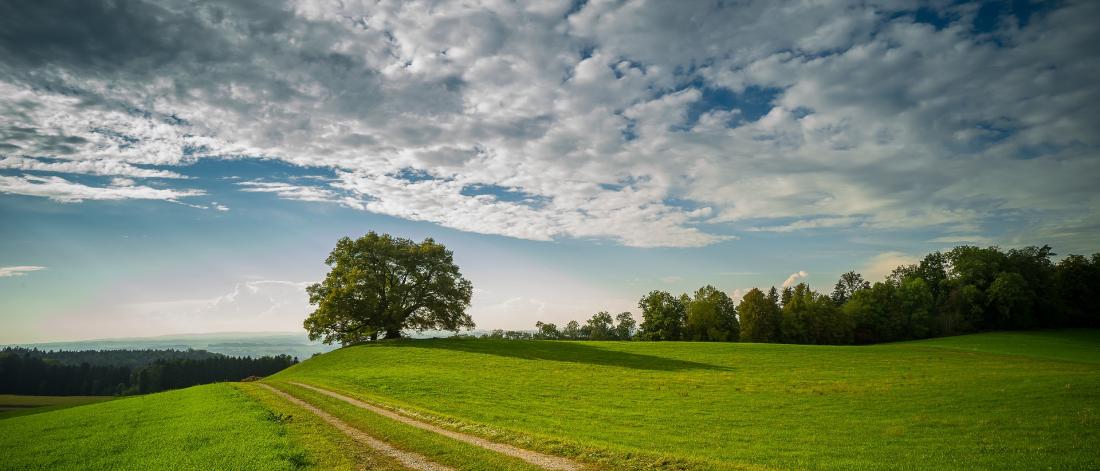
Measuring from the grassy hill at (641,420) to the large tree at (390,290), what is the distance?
20.7 meters

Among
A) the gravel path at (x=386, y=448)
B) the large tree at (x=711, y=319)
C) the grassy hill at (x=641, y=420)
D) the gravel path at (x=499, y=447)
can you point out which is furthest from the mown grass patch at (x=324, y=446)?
the large tree at (x=711, y=319)

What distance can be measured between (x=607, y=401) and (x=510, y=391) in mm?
7539

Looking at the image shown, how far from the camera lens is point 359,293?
201ft

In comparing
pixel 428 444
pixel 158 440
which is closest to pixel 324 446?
pixel 428 444

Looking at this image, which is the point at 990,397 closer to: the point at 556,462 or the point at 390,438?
the point at 556,462

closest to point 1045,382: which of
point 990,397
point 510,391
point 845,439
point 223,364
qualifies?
point 990,397

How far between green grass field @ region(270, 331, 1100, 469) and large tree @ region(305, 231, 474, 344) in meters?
9.25

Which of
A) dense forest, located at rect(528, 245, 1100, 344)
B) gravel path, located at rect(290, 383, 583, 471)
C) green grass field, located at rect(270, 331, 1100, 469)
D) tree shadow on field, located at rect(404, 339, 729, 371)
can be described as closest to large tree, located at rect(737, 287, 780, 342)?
dense forest, located at rect(528, 245, 1100, 344)

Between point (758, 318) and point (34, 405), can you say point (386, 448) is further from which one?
point (34, 405)

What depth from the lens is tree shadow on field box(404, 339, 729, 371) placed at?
44094mm

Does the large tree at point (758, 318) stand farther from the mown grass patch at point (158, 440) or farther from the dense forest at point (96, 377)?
the dense forest at point (96, 377)

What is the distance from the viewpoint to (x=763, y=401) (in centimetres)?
2556

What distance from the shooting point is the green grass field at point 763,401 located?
1466cm

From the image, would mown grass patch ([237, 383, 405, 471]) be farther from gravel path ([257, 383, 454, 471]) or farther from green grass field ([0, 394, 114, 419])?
green grass field ([0, 394, 114, 419])
